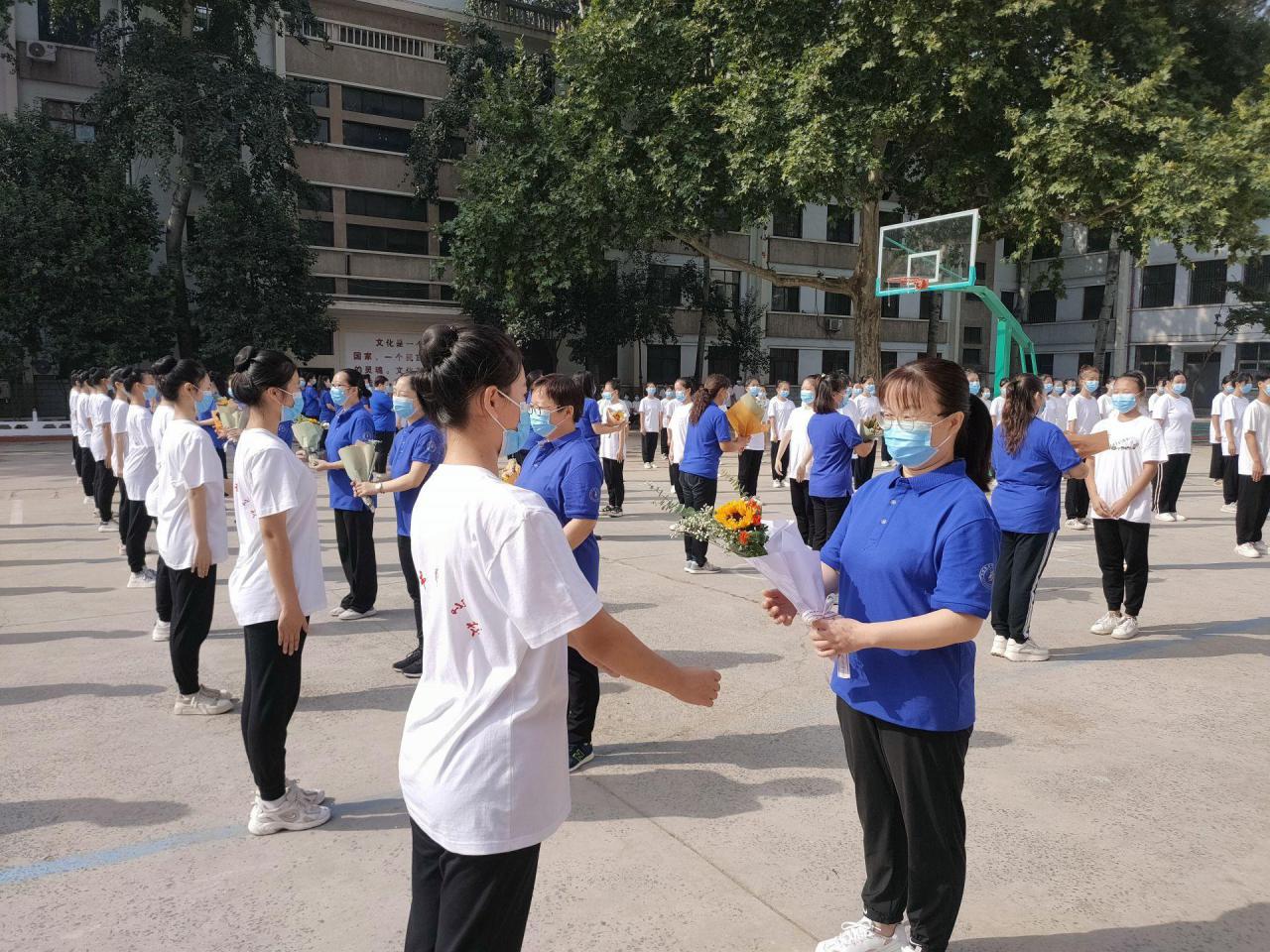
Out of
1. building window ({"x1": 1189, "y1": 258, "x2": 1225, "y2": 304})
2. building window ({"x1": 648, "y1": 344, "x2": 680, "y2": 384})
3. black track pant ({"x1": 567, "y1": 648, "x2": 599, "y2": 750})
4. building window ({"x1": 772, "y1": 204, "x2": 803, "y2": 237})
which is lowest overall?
black track pant ({"x1": 567, "y1": 648, "x2": 599, "y2": 750})

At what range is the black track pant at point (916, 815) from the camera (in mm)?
2334

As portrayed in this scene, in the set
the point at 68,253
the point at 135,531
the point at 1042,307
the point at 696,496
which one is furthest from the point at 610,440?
the point at 1042,307

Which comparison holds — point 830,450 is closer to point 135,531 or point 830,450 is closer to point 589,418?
point 589,418

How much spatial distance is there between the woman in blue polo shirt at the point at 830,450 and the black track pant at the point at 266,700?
5311 mm

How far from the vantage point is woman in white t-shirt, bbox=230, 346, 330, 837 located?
3.29 m

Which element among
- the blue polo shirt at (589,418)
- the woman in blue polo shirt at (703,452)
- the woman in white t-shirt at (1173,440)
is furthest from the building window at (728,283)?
the woman in blue polo shirt at (703,452)

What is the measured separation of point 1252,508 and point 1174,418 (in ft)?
8.07

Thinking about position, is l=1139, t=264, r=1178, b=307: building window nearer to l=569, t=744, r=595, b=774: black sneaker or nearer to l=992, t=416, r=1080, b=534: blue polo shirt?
l=992, t=416, r=1080, b=534: blue polo shirt

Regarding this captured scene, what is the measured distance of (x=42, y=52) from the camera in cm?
2580

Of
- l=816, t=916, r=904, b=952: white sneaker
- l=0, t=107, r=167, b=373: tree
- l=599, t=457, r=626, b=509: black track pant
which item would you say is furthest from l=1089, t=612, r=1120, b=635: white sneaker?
l=0, t=107, r=167, b=373: tree

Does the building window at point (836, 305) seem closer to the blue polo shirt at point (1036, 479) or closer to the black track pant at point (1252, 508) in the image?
the black track pant at point (1252, 508)

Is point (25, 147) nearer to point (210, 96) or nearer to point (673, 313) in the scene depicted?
point (210, 96)

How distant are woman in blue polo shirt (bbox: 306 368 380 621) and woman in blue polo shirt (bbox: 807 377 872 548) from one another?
3.77m

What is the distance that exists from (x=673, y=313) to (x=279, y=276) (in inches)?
532
